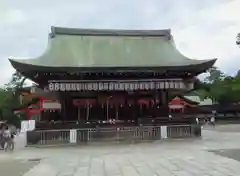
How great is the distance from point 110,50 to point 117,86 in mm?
4734

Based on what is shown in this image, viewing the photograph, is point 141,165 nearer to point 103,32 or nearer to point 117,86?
point 117,86

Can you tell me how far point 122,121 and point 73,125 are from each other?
3263mm

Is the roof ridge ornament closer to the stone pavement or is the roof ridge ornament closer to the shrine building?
the shrine building

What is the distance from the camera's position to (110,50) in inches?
1138

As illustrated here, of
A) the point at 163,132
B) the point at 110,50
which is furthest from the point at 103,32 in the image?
the point at 163,132

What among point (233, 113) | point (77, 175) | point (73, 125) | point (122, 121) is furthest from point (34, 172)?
point (233, 113)

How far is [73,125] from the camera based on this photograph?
969 inches

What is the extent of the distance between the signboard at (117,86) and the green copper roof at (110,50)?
1.13m

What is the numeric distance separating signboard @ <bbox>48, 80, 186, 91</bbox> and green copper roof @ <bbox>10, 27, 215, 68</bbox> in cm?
113

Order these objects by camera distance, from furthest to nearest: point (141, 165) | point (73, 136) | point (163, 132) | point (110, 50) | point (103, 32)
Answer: point (103, 32) → point (110, 50) → point (163, 132) → point (73, 136) → point (141, 165)

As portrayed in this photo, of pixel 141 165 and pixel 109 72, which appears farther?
pixel 109 72

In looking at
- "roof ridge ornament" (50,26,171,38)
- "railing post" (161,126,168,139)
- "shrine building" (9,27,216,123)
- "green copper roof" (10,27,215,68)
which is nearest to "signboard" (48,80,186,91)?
"shrine building" (9,27,216,123)

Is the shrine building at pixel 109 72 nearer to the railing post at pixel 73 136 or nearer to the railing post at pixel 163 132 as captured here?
the railing post at pixel 163 132

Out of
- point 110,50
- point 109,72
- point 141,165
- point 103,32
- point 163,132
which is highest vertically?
point 103,32
